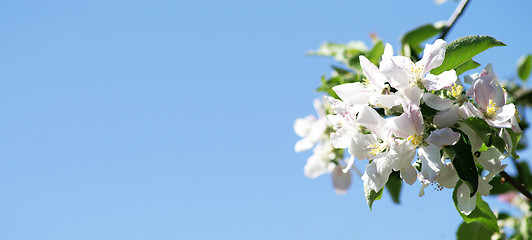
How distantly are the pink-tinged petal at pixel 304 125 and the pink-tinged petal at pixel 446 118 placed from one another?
104 centimetres

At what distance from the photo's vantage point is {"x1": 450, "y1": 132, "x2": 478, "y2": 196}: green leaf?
1.16 metres

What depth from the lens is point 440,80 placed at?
1.21 m

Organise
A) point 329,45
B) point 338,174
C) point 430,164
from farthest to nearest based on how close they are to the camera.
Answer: point 329,45, point 338,174, point 430,164

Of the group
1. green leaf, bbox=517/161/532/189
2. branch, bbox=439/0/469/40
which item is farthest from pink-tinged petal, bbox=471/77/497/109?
green leaf, bbox=517/161/532/189

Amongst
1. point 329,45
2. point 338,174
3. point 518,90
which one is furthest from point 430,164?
point 518,90

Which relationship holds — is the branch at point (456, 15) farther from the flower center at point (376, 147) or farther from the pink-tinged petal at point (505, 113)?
the flower center at point (376, 147)

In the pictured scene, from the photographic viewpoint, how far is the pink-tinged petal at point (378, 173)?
120 centimetres

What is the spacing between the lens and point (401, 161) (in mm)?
1201

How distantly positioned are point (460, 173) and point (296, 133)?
1094mm

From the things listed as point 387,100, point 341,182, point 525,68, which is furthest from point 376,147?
point 525,68

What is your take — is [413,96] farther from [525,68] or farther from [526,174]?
[525,68]

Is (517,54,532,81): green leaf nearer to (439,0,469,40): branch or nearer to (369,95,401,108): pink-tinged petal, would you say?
(439,0,469,40): branch

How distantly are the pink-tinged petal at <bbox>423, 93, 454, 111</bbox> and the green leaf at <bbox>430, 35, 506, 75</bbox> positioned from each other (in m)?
0.16

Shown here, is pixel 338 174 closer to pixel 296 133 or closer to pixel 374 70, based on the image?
pixel 296 133
